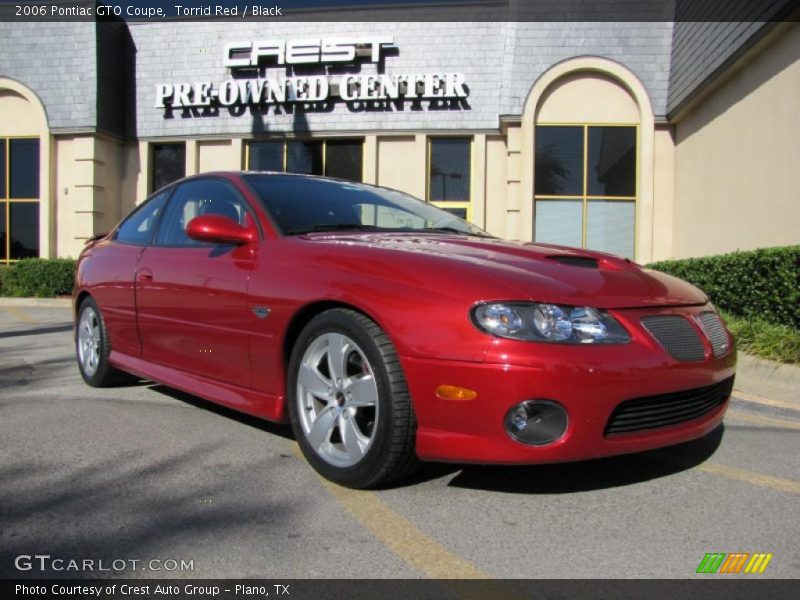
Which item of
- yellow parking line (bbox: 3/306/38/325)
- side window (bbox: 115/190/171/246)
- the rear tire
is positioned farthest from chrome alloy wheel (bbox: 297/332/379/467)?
yellow parking line (bbox: 3/306/38/325)

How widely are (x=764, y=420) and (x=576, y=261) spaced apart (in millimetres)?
2373

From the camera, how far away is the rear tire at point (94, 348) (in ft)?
16.6

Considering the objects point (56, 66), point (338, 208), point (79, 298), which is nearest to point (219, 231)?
point (338, 208)

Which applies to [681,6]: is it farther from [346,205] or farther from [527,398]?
[527,398]

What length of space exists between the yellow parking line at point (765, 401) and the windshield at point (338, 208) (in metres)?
2.46

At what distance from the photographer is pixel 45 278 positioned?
585 inches

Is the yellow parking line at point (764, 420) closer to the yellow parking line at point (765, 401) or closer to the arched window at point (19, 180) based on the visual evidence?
the yellow parking line at point (765, 401)

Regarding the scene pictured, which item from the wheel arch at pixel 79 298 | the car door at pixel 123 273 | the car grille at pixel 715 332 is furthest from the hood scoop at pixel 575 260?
the wheel arch at pixel 79 298

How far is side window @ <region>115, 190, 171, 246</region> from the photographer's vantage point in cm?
478

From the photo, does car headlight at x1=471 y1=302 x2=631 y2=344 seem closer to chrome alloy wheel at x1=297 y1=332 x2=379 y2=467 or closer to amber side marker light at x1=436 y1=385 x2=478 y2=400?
amber side marker light at x1=436 y1=385 x2=478 y2=400

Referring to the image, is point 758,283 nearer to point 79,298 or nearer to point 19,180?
point 79,298

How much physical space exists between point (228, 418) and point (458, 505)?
1.94 m

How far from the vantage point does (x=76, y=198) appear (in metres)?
16.1

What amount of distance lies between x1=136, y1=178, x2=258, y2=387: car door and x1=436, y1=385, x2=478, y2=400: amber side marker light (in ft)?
4.13
